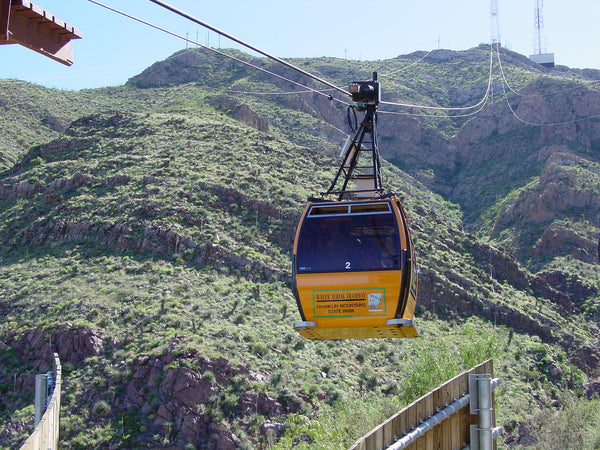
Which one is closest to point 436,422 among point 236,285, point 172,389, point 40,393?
point 40,393

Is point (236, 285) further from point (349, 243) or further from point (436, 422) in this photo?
point (436, 422)

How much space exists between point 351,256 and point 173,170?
35884mm

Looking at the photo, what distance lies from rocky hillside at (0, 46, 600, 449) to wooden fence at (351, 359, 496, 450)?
14673mm

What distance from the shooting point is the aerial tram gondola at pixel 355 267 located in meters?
14.7

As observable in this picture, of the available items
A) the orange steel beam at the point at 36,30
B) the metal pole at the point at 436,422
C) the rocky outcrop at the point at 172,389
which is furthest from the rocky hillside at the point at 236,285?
the orange steel beam at the point at 36,30

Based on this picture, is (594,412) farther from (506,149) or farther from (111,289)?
(506,149)

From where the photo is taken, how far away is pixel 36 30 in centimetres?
950

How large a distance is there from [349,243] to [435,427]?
5.61 meters

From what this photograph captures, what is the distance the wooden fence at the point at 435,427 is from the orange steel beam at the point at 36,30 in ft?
20.2

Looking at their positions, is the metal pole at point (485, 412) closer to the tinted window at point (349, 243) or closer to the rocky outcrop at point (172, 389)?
the tinted window at point (349, 243)

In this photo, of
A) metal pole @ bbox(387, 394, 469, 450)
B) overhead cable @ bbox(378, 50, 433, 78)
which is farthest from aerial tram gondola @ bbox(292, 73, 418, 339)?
overhead cable @ bbox(378, 50, 433, 78)

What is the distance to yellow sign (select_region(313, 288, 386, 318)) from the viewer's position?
14.8m

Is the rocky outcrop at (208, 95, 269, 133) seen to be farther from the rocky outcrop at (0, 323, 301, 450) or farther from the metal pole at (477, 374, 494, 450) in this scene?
the metal pole at (477, 374, 494, 450)

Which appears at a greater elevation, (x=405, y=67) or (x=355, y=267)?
(x=405, y=67)
